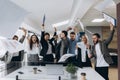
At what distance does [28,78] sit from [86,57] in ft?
3.77

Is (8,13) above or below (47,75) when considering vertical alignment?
above

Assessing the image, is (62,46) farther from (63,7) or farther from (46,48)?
(63,7)

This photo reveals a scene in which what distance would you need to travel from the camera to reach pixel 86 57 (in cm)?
321

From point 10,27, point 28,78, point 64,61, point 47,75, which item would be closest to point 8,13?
point 10,27

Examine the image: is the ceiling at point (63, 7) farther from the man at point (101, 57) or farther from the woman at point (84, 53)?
A: the woman at point (84, 53)

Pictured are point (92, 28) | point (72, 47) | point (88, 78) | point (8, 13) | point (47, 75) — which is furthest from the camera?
point (92, 28)

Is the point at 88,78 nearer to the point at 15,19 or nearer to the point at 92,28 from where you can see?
the point at 15,19

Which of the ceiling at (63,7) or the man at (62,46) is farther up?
the ceiling at (63,7)

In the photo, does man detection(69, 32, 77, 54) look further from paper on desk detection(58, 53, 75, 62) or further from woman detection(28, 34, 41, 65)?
woman detection(28, 34, 41, 65)

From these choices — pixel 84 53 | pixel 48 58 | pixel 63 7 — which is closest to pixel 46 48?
pixel 48 58

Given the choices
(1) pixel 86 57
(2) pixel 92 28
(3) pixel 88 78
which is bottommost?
(3) pixel 88 78

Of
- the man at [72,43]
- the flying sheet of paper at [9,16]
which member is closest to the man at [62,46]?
the man at [72,43]

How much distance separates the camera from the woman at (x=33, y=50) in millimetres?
3162

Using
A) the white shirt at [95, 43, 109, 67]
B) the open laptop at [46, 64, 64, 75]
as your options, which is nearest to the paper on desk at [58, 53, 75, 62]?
the open laptop at [46, 64, 64, 75]
